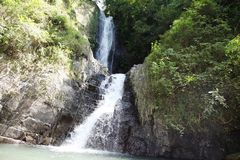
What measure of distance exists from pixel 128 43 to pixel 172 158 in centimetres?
1083

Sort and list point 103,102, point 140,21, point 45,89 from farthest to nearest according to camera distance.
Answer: point 140,21, point 103,102, point 45,89

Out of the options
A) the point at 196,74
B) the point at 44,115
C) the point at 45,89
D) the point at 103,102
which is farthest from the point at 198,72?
the point at 44,115

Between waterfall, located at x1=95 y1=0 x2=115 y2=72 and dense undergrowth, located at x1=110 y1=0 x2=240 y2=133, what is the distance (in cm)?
669

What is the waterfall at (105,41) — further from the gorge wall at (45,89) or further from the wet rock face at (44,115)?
the wet rock face at (44,115)

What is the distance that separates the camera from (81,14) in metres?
22.0

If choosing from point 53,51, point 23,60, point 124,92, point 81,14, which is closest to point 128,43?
point 81,14

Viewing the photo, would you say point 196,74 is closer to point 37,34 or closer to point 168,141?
point 168,141

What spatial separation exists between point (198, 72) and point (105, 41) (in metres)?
10.3

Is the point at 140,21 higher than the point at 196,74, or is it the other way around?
the point at 140,21

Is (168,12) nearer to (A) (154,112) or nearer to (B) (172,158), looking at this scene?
(A) (154,112)

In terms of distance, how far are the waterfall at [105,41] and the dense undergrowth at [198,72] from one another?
21.9ft

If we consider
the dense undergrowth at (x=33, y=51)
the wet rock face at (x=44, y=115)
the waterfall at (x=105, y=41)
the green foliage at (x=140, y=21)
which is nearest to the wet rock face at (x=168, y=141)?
the wet rock face at (x=44, y=115)

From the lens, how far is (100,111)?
16.7 metres

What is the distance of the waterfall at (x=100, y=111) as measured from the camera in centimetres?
1529
